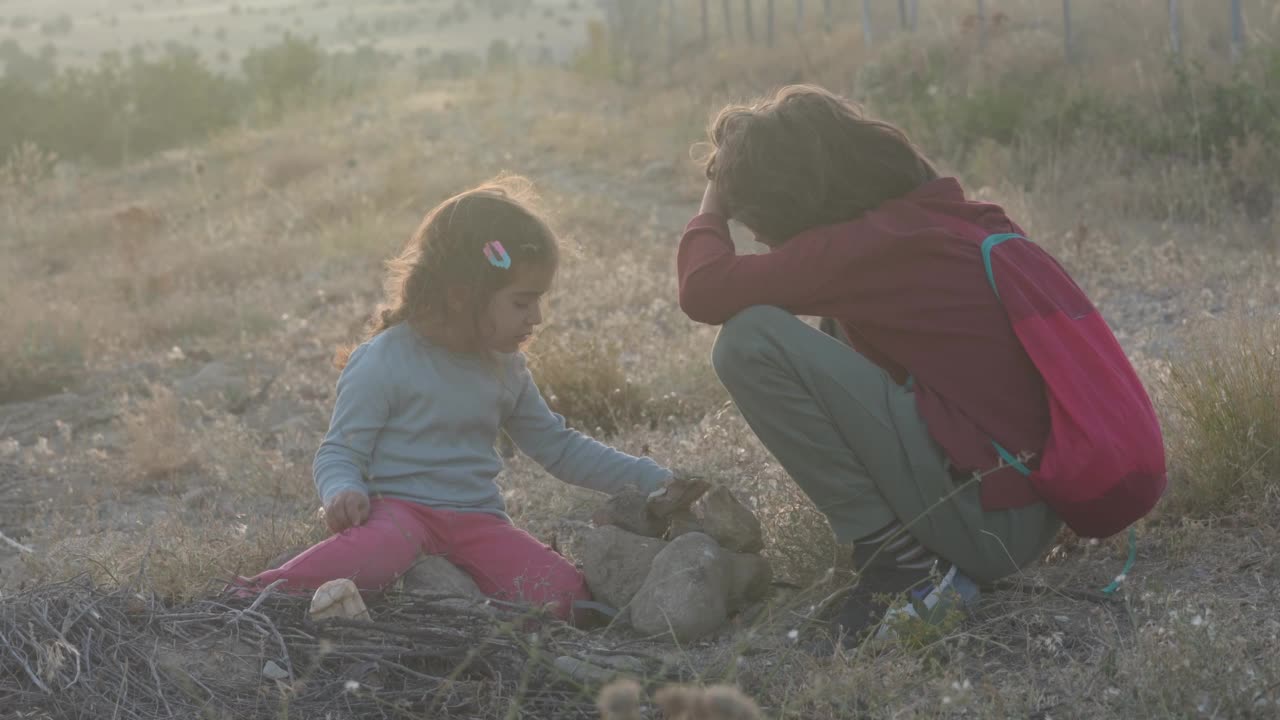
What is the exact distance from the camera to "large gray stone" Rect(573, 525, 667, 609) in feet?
10.00

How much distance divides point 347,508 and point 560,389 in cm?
204

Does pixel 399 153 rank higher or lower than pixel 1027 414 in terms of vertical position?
lower

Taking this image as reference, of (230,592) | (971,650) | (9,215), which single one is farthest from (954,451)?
(9,215)

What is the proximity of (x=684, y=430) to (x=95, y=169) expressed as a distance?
13.0 metres

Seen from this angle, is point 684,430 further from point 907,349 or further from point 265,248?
point 265,248

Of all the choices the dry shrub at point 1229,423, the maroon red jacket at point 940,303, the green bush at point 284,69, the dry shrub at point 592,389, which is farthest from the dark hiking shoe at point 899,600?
the green bush at point 284,69

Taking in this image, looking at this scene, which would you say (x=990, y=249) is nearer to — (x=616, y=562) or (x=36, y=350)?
(x=616, y=562)

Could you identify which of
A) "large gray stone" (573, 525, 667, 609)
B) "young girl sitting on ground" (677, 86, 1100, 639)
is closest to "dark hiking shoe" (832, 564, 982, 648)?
"young girl sitting on ground" (677, 86, 1100, 639)

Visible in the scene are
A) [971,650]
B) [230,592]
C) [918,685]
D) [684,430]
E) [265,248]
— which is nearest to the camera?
[918,685]

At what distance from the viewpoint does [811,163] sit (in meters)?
2.72

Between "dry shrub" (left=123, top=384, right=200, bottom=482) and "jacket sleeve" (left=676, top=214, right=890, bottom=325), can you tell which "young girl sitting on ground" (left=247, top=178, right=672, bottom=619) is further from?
"dry shrub" (left=123, top=384, right=200, bottom=482)

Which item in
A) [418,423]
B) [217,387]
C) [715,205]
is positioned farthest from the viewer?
[217,387]

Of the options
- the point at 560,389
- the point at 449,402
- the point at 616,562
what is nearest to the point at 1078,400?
the point at 616,562

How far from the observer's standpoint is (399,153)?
11.6m
